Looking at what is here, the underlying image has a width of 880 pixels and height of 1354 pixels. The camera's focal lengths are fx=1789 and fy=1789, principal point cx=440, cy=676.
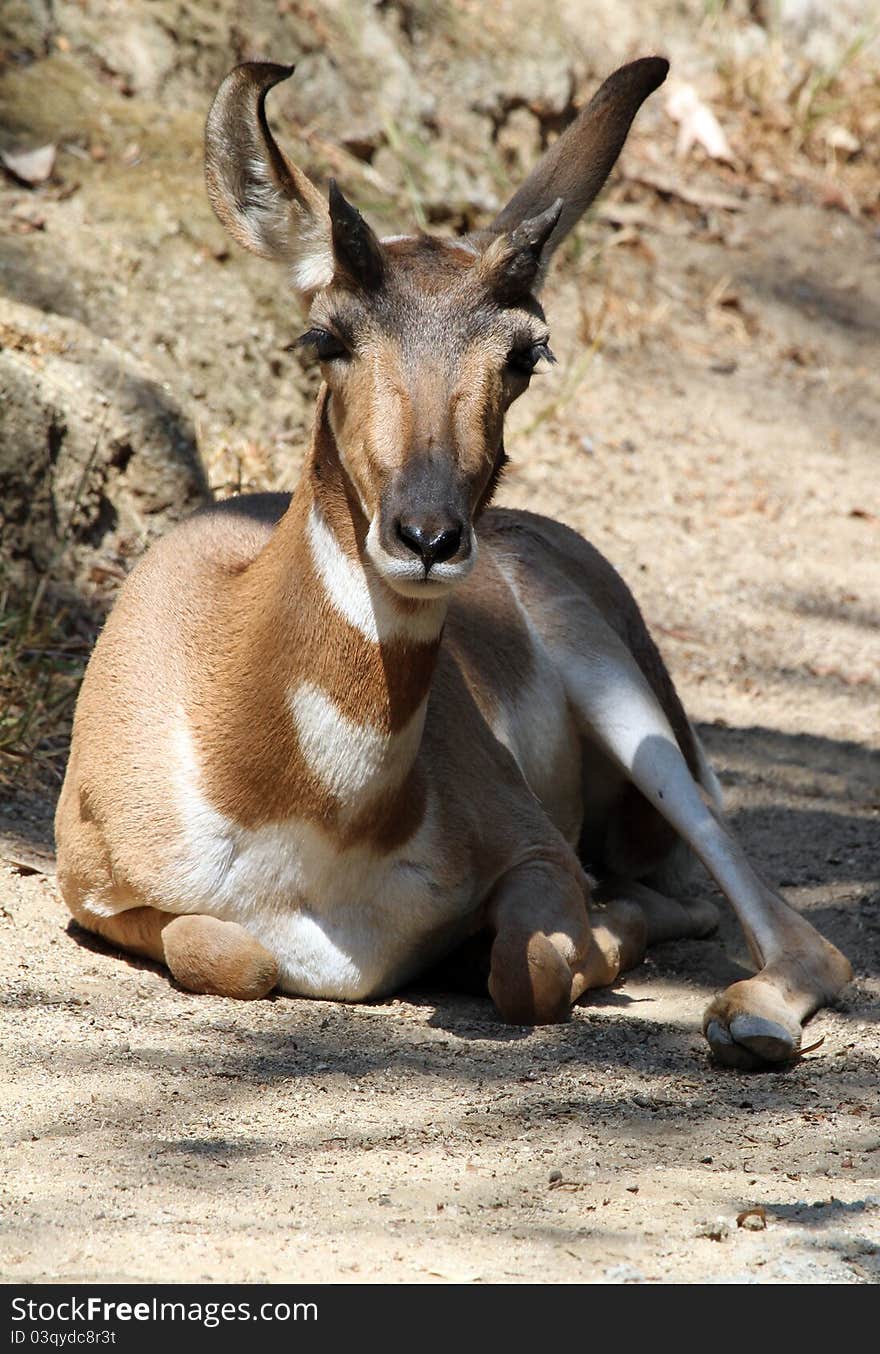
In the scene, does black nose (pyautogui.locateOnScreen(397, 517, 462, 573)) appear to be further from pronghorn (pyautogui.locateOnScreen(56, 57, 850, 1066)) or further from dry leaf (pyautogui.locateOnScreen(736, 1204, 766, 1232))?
dry leaf (pyautogui.locateOnScreen(736, 1204, 766, 1232))

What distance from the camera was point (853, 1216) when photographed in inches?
135

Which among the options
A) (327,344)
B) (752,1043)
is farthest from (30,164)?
(752,1043)

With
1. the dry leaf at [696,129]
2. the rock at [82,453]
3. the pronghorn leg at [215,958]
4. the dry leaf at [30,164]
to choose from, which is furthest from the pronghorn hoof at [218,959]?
the dry leaf at [696,129]

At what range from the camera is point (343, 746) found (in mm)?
4320

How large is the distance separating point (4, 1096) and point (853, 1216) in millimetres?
1777

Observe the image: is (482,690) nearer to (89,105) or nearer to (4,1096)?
(4,1096)

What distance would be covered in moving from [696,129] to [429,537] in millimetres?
8903

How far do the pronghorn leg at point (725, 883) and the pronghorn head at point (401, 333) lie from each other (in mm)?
1473

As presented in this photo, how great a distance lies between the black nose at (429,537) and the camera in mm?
3709

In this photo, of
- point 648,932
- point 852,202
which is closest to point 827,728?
point 648,932

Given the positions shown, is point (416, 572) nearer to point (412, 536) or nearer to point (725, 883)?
point (412, 536)

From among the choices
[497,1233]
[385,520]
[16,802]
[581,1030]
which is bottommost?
[16,802]

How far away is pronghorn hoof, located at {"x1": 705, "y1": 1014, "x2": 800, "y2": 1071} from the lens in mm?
4453

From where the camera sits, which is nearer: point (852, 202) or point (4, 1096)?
point (4, 1096)
